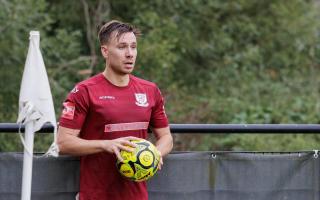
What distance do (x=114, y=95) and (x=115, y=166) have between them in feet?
1.76

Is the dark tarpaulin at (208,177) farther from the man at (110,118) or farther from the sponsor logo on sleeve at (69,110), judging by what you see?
the sponsor logo on sleeve at (69,110)

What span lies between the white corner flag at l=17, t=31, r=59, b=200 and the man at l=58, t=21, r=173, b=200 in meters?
0.28

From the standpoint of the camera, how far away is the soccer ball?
6.18 m

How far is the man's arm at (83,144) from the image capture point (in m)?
6.18

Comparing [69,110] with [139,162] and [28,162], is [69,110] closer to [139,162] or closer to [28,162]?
[28,162]

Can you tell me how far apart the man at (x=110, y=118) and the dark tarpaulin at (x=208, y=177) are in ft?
1.29

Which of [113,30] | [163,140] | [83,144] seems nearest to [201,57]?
[163,140]

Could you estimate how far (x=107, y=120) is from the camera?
6367mm

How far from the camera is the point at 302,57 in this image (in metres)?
17.2

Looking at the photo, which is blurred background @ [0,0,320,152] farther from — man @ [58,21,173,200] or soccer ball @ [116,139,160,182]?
soccer ball @ [116,139,160,182]

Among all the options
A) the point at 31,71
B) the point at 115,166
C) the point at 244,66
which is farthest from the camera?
the point at 244,66

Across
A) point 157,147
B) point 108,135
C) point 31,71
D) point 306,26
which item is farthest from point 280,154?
point 306,26

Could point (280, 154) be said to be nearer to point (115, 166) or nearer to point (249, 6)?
point (115, 166)

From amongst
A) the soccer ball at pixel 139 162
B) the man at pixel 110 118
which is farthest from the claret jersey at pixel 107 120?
the soccer ball at pixel 139 162
